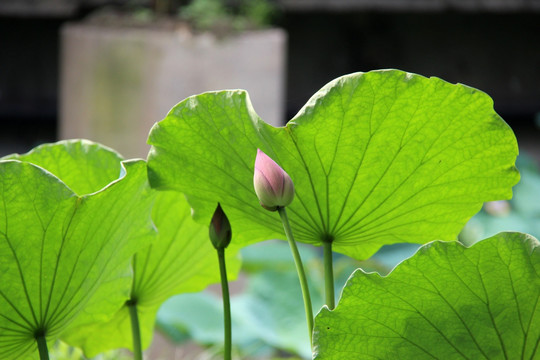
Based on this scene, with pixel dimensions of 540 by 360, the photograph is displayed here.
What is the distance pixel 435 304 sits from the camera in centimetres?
30

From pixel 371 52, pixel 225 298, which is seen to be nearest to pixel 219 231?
pixel 225 298

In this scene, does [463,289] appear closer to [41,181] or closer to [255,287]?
[41,181]

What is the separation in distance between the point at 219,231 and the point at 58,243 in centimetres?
8

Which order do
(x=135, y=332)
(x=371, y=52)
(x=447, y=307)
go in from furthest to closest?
1. (x=371, y=52)
2. (x=135, y=332)
3. (x=447, y=307)

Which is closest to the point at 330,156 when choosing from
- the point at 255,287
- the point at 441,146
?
the point at 441,146

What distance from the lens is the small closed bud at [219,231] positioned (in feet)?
1.07

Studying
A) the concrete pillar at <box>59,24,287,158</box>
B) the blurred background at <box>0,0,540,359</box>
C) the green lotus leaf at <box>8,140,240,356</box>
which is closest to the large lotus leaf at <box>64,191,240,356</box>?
the green lotus leaf at <box>8,140,240,356</box>

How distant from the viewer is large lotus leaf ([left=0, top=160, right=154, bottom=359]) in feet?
1.07

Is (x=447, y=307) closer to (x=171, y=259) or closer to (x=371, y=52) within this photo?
(x=171, y=259)

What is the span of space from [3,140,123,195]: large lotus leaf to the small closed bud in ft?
0.39

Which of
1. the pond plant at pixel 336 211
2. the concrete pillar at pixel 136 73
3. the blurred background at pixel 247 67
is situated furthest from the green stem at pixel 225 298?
the concrete pillar at pixel 136 73

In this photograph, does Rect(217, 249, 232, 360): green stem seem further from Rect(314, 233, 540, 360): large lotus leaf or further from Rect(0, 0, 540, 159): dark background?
Rect(0, 0, 540, 159): dark background

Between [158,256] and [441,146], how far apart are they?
0.19 meters

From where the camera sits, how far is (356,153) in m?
0.35
